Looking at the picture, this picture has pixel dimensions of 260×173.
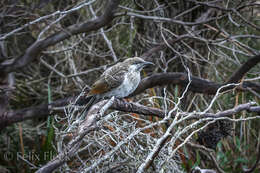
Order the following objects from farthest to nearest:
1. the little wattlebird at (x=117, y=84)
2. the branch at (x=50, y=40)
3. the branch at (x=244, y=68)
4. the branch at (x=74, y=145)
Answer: the branch at (x=50, y=40) → the branch at (x=244, y=68) → the little wattlebird at (x=117, y=84) → the branch at (x=74, y=145)

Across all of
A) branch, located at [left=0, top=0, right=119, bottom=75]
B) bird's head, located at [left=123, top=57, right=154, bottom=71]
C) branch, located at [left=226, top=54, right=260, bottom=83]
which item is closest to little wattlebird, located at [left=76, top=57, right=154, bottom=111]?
bird's head, located at [left=123, top=57, right=154, bottom=71]

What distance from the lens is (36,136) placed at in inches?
249

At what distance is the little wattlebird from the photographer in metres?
4.43

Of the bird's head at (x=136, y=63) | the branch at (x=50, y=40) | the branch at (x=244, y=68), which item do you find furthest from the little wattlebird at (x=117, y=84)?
the branch at (x=244, y=68)

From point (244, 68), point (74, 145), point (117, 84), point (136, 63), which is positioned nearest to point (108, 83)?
point (117, 84)

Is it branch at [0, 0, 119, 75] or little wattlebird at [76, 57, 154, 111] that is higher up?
branch at [0, 0, 119, 75]

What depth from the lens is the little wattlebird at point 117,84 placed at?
4426 millimetres

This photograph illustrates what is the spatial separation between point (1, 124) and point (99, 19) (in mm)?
1880

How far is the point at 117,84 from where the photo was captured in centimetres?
449

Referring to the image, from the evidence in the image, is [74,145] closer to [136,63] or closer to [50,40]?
[136,63]

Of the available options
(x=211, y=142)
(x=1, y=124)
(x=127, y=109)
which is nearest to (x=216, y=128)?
(x=211, y=142)

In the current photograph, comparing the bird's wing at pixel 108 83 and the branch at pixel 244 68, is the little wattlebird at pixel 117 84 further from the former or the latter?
the branch at pixel 244 68

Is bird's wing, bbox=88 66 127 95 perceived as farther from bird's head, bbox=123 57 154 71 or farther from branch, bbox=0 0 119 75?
branch, bbox=0 0 119 75

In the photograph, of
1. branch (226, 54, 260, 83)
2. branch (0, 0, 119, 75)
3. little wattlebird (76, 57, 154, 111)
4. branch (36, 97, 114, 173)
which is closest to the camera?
branch (36, 97, 114, 173)
